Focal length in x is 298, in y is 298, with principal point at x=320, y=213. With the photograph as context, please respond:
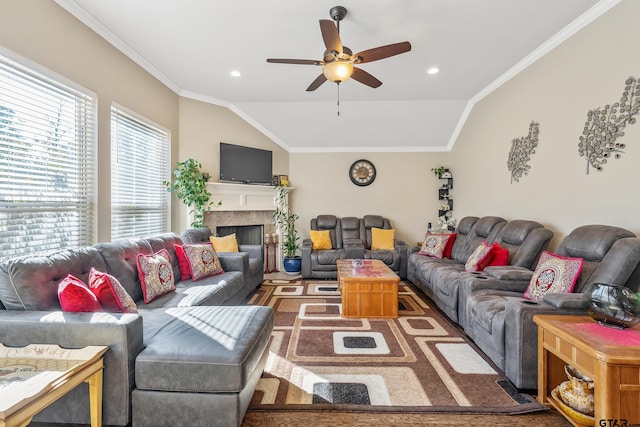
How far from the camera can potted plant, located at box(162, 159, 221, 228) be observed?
4062mm

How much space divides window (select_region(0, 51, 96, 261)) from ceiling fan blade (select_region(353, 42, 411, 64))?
8.23ft

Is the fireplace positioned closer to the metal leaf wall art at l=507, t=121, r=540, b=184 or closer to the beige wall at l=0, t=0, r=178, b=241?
the beige wall at l=0, t=0, r=178, b=241

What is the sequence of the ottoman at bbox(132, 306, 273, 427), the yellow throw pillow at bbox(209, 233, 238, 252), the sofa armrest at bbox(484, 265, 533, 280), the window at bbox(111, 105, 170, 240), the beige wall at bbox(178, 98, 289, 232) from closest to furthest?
the ottoman at bbox(132, 306, 273, 427), the sofa armrest at bbox(484, 265, 533, 280), the window at bbox(111, 105, 170, 240), the yellow throw pillow at bbox(209, 233, 238, 252), the beige wall at bbox(178, 98, 289, 232)

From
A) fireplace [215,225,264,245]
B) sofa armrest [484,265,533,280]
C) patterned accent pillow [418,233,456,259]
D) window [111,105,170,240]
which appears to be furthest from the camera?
fireplace [215,225,264,245]

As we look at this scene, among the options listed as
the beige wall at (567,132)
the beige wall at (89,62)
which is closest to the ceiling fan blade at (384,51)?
the beige wall at (567,132)

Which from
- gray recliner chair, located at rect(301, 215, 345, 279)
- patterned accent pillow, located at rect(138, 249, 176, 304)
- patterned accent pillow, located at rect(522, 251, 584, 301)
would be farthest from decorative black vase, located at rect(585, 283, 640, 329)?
gray recliner chair, located at rect(301, 215, 345, 279)

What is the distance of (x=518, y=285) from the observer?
260 centimetres

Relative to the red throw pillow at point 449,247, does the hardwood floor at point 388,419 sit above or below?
below

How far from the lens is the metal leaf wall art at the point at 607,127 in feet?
7.48

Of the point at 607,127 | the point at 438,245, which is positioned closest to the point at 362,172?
the point at 438,245

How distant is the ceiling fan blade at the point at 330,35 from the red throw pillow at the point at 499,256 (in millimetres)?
2522

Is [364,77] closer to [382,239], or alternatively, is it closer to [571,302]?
[571,302]

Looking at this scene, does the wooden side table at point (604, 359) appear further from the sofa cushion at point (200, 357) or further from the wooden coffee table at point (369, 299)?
the sofa cushion at point (200, 357)

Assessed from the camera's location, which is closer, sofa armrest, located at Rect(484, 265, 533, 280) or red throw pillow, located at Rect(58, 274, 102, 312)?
red throw pillow, located at Rect(58, 274, 102, 312)
